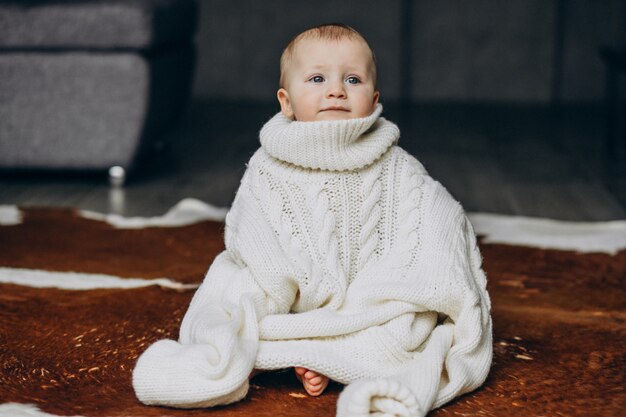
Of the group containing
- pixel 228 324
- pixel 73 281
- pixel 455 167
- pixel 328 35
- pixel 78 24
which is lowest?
pixel 455 167

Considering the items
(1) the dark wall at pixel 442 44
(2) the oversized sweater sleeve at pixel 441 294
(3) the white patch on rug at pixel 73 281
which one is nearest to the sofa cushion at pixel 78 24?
(3) the white patch on rug at pixel 73 281

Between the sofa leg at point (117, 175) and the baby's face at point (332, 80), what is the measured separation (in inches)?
59.5

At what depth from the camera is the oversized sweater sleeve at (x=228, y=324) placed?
1.16m

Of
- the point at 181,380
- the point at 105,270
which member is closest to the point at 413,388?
the point at 181,380

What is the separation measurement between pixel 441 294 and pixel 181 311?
50cm

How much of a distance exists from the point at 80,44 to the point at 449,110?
2183 mm

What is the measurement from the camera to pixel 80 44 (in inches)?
105

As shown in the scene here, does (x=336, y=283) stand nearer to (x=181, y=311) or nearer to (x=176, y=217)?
(x=181, y=311)

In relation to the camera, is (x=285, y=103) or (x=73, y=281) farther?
(x=73, y=281)

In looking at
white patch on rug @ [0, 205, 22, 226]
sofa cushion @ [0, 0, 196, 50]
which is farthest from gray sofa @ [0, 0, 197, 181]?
white patch on rug @ [0, 205, 22, 226]

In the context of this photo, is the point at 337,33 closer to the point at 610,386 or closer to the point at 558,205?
the point at 610,386

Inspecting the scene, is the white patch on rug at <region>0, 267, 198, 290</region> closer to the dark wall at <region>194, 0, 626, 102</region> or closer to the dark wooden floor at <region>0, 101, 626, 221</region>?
the dark wooden floor at <region>0, 101, 626, 221</region>

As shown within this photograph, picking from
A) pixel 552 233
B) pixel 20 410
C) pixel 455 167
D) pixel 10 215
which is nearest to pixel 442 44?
pixel 455 167

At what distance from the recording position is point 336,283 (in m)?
1.28
